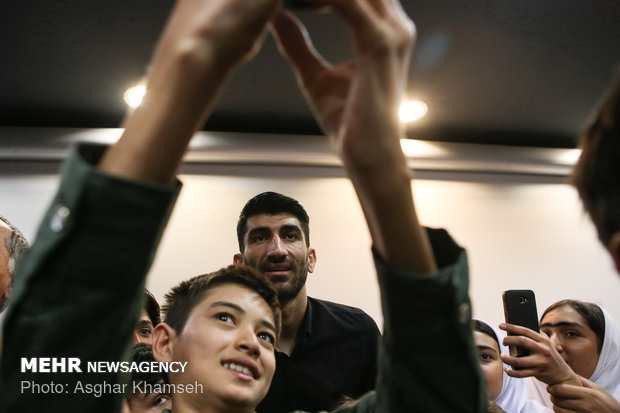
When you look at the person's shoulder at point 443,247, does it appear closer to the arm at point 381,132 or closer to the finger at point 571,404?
the arm at point 381,132

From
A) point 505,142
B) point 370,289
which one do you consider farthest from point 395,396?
point 505,142

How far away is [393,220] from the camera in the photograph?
0.43m

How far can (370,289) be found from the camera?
265cm

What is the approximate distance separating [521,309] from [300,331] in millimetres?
749

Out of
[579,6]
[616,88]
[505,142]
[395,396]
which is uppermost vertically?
[505,142]

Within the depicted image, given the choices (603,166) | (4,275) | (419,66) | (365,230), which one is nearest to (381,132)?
(603,166)

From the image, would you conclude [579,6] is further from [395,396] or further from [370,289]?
[395,396]

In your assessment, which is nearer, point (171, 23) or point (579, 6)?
point (171, 23)

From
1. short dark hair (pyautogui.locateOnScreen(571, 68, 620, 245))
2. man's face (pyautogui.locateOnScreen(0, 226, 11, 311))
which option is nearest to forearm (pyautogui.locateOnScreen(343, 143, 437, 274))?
short dark hair (pyautogui.locateOnScreen(571, 68, 620, 245))

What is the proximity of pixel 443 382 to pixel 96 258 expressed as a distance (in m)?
0.30

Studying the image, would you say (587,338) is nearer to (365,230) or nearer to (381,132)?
(365,230)

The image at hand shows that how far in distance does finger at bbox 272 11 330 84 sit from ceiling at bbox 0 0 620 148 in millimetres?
1388

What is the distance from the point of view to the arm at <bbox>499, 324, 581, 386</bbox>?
1.25 meters

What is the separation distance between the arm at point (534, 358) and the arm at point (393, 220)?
2.79 feet
